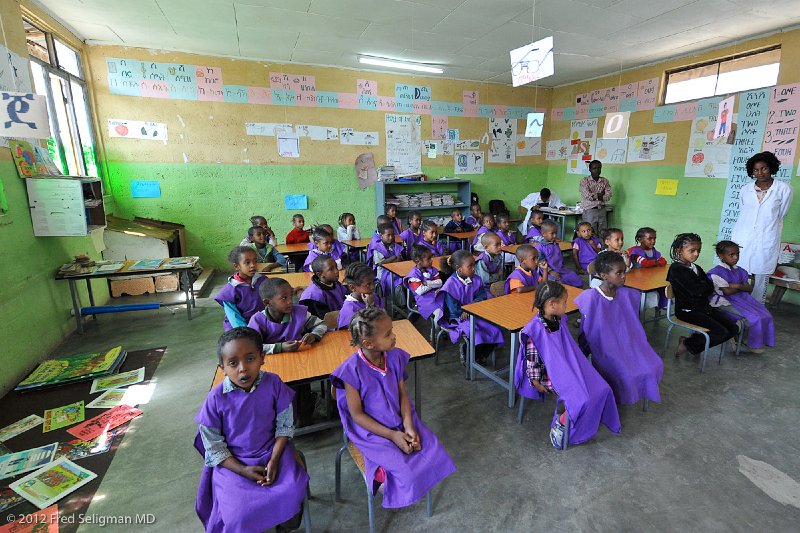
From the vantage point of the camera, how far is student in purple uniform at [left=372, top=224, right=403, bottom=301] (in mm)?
4328

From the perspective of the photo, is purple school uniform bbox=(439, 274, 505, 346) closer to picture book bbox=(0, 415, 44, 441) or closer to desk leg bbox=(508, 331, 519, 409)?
desk leg bbox=(508, 331, 519, 409)

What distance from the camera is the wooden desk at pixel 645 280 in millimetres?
3291

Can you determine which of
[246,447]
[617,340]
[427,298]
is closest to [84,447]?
[246,447]

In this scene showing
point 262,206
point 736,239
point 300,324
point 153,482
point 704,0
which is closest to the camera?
point 153,482

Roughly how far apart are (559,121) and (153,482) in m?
8.54

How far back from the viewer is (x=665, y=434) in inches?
97.2

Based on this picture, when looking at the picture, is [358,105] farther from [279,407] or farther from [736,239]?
[279,407]

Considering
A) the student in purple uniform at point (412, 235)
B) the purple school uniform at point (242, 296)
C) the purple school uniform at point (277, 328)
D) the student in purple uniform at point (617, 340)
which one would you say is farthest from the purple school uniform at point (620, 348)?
the student in purple uniform at point (412, 235)

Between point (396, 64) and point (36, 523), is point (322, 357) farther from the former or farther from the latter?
point (396, 64)

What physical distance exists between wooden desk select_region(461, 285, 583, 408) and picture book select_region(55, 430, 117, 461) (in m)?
2.42

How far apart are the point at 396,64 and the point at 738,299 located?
5269 mm

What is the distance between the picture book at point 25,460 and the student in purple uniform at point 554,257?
13.3 feet

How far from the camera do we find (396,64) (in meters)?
6.13

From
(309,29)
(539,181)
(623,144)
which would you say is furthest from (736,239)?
(309,29)
